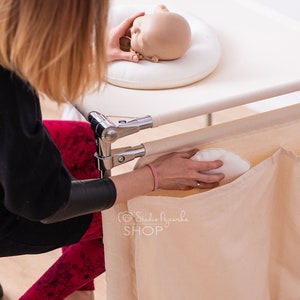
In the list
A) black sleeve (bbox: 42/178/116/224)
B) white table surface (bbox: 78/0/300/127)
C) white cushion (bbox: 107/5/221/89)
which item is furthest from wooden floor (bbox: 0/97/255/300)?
black sleeve (bbox: 42/178/116/224)

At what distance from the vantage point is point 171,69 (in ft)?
3.56

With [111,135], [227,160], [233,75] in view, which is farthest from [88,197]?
[233,75]

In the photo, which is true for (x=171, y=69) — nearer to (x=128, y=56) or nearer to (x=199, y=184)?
(x=128, y=56)

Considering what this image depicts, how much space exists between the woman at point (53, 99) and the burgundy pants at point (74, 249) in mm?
245

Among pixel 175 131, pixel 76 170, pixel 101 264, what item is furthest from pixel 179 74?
pixel 175 131

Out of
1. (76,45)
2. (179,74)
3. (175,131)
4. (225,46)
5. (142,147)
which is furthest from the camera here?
(175,131)

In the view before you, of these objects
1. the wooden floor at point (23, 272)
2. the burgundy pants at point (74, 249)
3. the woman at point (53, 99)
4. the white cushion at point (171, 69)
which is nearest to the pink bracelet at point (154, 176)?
the woman at point (53, 99)

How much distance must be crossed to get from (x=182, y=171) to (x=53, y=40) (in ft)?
1.01

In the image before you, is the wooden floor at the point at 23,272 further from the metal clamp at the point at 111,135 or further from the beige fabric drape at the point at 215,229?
the metal clamp at the point at 111,135

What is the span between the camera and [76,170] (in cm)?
127

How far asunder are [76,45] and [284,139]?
0.44 meters

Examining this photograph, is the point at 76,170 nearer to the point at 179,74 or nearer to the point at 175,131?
the point at 179,74

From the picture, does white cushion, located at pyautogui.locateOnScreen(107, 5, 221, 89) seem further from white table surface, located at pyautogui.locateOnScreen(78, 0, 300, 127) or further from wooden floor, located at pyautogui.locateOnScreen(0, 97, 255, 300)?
wooden floor, located at pyautogui.locateOnScreen(0, 97, 255, 300)

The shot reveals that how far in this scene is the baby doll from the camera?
108 centimetres
